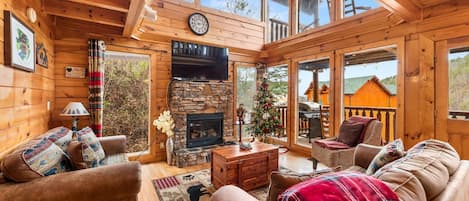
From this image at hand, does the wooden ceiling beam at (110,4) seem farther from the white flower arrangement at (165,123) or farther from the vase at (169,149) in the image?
the vase at (169,149)

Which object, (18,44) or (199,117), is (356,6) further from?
(18,44)

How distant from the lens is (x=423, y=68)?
9.84ft

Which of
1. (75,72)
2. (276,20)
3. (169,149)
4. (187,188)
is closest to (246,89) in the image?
(276,20)

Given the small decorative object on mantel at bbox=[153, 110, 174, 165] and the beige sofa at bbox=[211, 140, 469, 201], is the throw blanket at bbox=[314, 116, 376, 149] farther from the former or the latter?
the small decorative object on mantel at bbox=[153, 110, 174, 165]

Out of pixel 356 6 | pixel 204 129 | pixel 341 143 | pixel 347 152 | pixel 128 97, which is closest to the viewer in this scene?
pixel 347 152

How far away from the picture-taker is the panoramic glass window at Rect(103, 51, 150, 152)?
3.81 metres

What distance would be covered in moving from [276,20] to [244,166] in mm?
4146

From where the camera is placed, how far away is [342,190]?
0.81m

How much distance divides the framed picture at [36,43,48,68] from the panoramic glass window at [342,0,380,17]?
4.84 meters

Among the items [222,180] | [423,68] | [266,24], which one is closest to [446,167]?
[222,180]

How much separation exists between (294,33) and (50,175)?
4884 mm

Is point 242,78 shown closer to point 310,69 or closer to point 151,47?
point 310,69

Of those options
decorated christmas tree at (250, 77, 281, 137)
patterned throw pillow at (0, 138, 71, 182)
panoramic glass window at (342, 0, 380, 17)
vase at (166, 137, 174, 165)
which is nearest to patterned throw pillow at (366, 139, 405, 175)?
patterned throw pillow at (0, 138, 71, 182)

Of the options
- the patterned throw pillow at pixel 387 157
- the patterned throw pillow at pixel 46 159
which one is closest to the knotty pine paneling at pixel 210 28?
the patterned throw pillow at pixel 46 159
